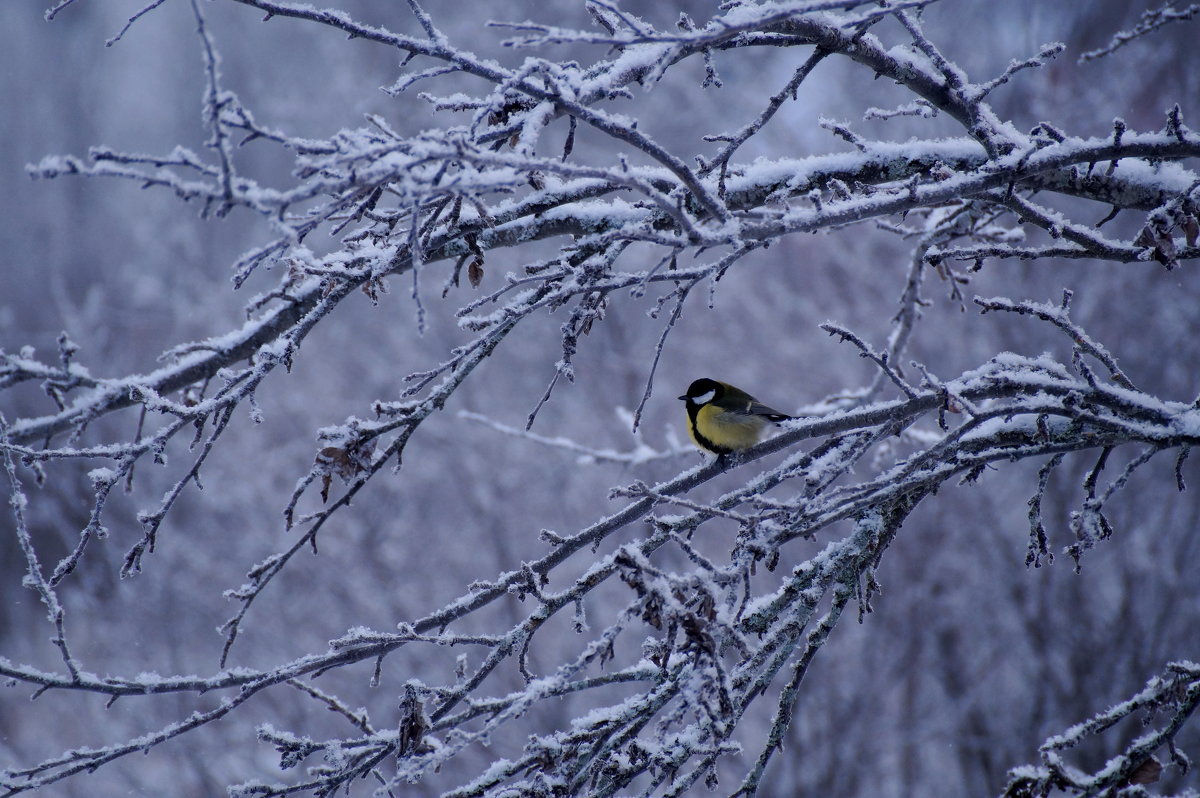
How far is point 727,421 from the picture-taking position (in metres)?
4.25

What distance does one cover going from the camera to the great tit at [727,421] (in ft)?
13.8

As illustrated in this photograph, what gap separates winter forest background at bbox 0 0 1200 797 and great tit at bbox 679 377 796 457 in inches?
13.3

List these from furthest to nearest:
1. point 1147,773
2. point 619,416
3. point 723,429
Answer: point 619,416
point 723,429
point 1147,773

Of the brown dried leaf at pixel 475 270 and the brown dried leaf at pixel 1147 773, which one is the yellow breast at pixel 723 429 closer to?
the brown dried leaf at pixel 475 270

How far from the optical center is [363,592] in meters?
8.48

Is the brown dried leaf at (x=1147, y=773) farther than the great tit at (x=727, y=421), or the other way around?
the great tit at (x=727, y=421)

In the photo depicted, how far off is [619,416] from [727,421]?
725 mm

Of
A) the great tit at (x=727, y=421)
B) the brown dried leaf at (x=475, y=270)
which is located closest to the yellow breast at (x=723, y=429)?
the great tit at (x=727, y=421)

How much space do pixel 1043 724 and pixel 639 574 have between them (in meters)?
6.86

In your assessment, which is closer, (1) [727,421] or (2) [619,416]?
(1) [727,421]

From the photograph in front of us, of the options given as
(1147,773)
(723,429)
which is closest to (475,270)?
(723,429)

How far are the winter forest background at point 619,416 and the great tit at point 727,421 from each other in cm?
34

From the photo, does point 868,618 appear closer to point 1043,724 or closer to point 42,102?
point 1043,724

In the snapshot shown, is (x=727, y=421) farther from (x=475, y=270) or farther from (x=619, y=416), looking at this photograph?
(x=475, y=270)
